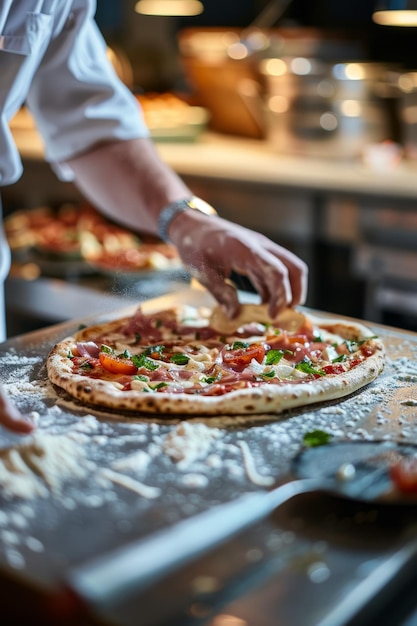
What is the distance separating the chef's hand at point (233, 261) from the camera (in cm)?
176

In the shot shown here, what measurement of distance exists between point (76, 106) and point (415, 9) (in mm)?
1860

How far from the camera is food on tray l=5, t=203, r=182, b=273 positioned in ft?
10.3

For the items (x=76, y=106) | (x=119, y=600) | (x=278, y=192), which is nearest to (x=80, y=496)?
(x=119, y=600)

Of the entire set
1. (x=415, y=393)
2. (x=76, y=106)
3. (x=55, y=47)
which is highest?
(x=55, y=47)

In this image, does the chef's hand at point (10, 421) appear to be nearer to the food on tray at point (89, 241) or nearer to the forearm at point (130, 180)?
the forearm at point (130, 180)

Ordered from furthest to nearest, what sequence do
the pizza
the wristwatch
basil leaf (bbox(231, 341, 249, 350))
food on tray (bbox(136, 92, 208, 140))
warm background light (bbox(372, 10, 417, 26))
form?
food on tray (bbox(136, 92, 208, 140)) → warm background light (bbox(372, 10, 417, 26)) → the wristwatch → basil leaf (bbox(231, 341, 249, 350)) → the pizza

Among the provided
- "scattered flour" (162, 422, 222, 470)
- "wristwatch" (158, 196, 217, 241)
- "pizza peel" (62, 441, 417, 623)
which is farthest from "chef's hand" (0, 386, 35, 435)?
"wristwatch" (158, 196, 217, 241)

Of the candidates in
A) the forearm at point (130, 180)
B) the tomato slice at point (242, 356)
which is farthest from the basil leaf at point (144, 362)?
the forearm at point (130, 180)

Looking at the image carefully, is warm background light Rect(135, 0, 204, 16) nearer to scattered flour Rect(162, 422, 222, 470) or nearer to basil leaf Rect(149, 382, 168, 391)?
basil leaf Rect(149, 382, 168, 391)

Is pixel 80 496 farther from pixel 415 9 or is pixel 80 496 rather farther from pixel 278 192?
pixel 415 9

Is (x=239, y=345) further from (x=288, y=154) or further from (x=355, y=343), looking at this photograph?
(x=288, y=154)

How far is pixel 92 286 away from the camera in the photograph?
306cm

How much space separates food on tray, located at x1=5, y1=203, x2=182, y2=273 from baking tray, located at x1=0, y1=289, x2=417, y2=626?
5.38 ft

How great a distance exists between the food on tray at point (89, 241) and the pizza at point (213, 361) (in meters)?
1.14
